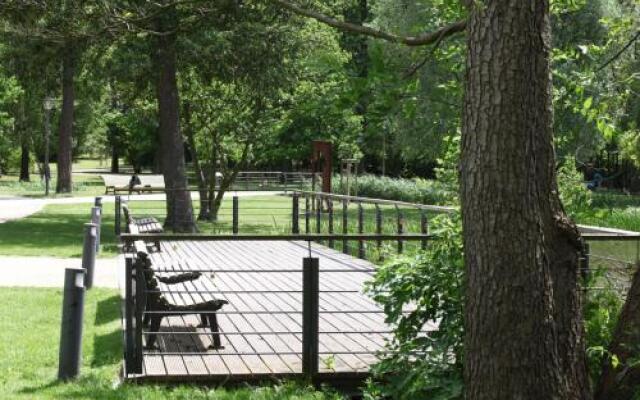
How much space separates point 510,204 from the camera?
522 cm

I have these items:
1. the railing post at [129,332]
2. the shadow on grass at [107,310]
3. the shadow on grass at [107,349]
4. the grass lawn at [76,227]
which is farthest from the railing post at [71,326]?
the grass lawn at [76,227]

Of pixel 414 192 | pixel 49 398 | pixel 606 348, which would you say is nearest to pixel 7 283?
pixel 49 398

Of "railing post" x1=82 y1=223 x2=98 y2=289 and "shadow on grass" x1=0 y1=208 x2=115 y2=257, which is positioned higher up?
"railing post" x1=82 y1=223 x2=98 y2=289

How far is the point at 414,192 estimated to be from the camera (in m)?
46.5

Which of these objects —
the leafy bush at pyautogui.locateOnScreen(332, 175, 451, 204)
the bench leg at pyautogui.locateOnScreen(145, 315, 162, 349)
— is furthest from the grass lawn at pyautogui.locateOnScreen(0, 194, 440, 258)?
the leafy bush at pyautogui.locateOnScreen(332, 175, 451, 204)

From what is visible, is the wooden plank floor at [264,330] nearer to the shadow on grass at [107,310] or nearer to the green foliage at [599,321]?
the shadow on grass at [107,310]

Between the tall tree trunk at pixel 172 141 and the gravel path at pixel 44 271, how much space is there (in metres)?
7.16

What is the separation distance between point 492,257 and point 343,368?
2.76m

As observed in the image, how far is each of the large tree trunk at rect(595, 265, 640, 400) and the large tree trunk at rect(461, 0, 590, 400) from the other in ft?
2.46

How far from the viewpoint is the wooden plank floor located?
7.62m

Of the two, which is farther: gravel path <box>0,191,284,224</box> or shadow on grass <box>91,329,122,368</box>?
gravel path <box>0,191,284,224</box>

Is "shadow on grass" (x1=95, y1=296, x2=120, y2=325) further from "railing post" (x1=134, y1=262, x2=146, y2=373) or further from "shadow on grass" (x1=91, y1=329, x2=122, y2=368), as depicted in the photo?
"railing post" (x1=134, y1=262, x2=146, y2=373)

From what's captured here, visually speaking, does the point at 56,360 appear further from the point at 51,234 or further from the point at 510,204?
the point at 51,234

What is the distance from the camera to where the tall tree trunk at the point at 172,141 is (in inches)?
1019
